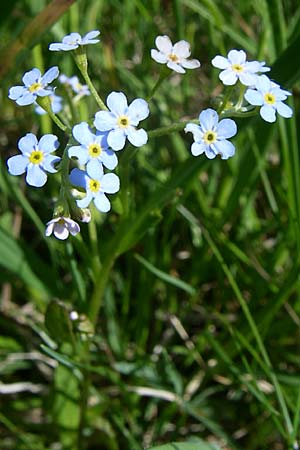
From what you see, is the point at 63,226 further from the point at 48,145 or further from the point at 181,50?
the point at 181,50

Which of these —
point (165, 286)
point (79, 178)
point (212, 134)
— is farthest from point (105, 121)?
point (165, 286)

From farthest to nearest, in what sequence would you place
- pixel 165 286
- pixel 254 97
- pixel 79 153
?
pixel 165 286 < pixel 254 97 < pixel 79 153

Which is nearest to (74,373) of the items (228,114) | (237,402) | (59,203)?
(237,402)

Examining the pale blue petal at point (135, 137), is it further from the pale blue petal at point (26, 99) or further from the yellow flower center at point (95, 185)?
the pale blue petal at point (26, 99)

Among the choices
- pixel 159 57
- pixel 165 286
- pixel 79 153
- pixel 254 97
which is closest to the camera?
pixel 79 153

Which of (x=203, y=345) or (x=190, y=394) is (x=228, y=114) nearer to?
(x=203, y=345)

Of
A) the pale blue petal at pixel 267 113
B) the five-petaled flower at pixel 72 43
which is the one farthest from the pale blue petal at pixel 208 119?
the five-petaled flower at pixel 72 43

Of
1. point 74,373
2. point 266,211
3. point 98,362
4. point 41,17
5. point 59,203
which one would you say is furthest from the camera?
point 266,211

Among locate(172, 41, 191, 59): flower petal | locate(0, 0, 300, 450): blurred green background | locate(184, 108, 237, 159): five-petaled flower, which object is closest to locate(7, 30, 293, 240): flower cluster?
locate(184, 108, 237, 159): five-petaled flower
